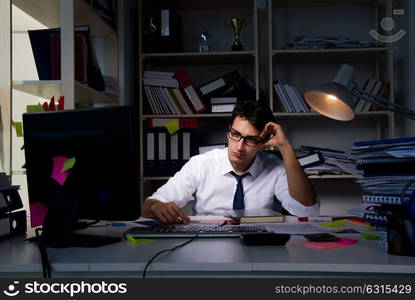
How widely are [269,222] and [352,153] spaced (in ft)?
1.30

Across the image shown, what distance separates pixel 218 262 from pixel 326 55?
89.9 inches

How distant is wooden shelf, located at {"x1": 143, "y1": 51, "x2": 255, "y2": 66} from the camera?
113 inches

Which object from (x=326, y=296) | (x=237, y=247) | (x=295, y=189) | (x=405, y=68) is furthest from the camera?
(x=405, y=68)

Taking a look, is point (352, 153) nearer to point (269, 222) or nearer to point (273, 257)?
point (269, 222)

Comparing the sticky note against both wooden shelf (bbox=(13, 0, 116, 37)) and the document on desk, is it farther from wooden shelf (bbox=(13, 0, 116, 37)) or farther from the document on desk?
wooden shelf (bbox=(13, 0, 116, 37))

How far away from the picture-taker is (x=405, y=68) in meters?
2.91

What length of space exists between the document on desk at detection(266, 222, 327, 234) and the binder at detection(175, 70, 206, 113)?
151 centimetres

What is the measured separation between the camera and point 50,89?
2148 mm

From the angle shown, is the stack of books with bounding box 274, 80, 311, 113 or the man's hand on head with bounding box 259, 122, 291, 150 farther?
the stack of books with bounding box 274, 80, 311, 113

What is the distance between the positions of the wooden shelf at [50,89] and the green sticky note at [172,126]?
0.52 meters

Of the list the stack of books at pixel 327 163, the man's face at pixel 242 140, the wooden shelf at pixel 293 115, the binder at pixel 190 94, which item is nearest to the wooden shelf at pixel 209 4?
the binder at pixel 190 94

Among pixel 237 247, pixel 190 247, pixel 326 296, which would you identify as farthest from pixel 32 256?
pixel 326 296

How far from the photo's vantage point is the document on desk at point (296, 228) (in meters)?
1.36

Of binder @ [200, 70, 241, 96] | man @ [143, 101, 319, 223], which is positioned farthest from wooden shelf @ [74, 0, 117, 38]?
man @ [143, 101, 319, 223]
